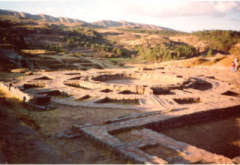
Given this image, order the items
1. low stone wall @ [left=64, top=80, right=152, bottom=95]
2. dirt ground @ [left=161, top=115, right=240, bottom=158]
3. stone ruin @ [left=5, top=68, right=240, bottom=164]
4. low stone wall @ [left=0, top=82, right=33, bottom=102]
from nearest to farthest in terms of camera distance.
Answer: stone ruin @ [left=5, top=68, right=240, bottom=164]
dirt ground @ [left=161, top=115, right=240, bottom=158]
low stone wall @ [left=0, top=82, right=33, bottom=102]
low stone wall @ [left=64, top=80, right=152, bottom=95]

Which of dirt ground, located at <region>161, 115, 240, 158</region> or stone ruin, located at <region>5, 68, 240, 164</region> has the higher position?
stone ruin, located at <region>5, 68, 240, 164</region>

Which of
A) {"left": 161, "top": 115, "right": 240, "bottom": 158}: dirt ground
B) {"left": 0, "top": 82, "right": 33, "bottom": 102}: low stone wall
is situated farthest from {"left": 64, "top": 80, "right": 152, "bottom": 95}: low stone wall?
{"left": 161, "top": 115, "right": 240, "bottom": 158}: dirt ground

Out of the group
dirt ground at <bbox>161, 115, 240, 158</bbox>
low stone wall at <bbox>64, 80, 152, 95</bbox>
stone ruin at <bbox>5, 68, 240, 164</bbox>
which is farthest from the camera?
low stone wall at <bbox>64, 80, 152, 95</bbox>

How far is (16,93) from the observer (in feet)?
34.2

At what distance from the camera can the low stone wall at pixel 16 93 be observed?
9.36 metres

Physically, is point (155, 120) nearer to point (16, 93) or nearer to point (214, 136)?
point (214, 136)

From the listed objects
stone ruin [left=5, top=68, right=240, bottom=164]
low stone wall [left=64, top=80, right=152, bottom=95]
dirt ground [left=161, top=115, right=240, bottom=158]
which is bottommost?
dirt ground [left=161, top=115, right=240, bottom=158]

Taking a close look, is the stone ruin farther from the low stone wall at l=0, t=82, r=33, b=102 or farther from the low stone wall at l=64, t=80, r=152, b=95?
the low stone wall at l=0, t=82, r=33, b=102

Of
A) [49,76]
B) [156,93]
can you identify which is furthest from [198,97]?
[49,76]

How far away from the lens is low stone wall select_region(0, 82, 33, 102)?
369 inches

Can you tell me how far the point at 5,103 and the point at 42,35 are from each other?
185ft

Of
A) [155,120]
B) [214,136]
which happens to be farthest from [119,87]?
[214,136]

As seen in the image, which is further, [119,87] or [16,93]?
[119,87]

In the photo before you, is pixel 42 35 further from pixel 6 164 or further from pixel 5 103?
pixel 6 164
